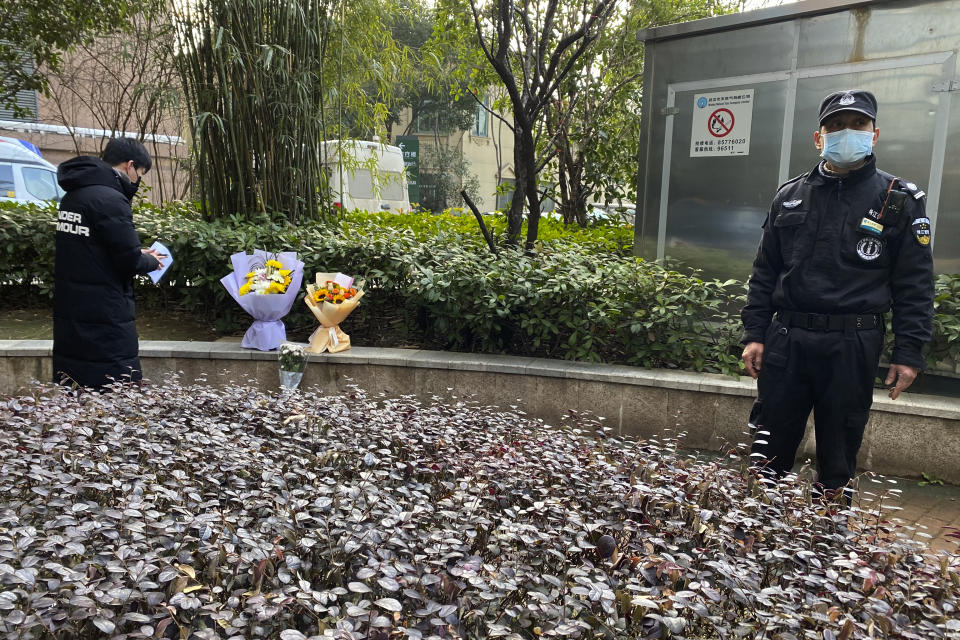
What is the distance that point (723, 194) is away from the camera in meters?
5.61

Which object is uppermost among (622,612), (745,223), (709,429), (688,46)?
(688,46)

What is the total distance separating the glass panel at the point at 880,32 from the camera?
460cm

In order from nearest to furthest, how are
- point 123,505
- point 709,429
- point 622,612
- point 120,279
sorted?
1. point 622,612
2. point 123,505
3. point 120,279
4. point 709,429

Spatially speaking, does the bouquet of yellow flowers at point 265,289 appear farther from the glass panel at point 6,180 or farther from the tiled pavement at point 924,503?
the glass panel at point 6,180

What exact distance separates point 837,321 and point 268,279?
3.81 meters

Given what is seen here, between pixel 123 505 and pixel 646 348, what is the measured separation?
12.1ft

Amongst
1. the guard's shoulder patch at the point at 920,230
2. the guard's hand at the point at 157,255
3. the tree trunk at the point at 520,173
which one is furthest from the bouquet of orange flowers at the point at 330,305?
the guard's shoulder patch at the point at 920,230

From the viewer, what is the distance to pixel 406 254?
5.91m

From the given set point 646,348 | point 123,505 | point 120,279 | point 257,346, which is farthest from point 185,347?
point 123,505

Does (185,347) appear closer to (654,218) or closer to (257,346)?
(257,346)

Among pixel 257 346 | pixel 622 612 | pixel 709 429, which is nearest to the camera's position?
pixel 622 612

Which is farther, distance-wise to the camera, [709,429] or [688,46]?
[688,46]

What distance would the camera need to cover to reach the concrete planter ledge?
13.8ft

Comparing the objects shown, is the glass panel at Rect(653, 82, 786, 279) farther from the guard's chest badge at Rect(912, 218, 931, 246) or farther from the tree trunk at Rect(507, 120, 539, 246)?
the guard's chest badge at Rect(912, 218, 931, 246)
